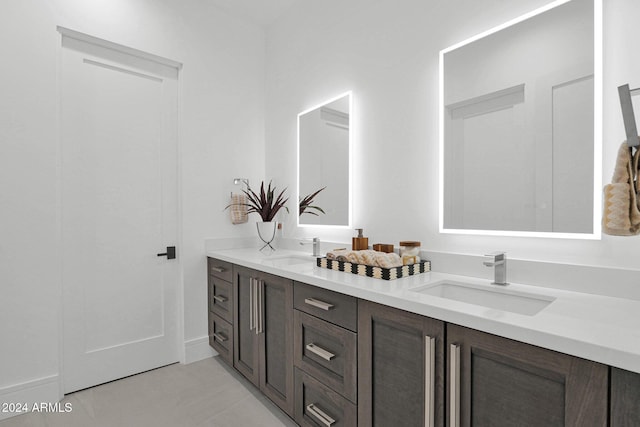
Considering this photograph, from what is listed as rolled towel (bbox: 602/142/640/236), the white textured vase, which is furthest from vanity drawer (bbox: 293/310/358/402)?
the white textured vase

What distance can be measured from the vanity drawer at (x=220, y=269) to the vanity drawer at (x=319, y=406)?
937 millimetres

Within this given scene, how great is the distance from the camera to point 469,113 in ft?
5.02

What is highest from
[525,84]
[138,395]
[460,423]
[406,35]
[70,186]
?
[406,35]

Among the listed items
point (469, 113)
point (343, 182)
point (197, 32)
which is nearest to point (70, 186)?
point (197, 32)

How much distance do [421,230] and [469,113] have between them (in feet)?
2.05

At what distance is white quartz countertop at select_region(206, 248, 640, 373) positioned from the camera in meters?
0.71

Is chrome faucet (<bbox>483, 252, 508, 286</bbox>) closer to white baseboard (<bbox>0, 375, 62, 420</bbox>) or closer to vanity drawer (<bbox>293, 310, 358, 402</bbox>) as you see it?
vanity drawer (<bbox>293, 310, 358, 402</bbox>)

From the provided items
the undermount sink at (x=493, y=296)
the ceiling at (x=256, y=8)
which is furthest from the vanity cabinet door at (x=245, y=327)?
the ceiling at (x=256, y=8)

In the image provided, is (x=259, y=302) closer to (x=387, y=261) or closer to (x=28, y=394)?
(x=387, y=261)

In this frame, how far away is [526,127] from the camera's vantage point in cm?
136

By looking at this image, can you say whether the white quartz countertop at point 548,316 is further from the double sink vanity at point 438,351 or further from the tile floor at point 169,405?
the tile floor at point 169,405

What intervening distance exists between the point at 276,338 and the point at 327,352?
1.49 ft

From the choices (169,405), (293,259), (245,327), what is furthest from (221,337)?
(293,259)

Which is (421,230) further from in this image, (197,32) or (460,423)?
(197,32)
